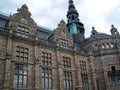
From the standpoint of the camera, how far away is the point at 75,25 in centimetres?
4678

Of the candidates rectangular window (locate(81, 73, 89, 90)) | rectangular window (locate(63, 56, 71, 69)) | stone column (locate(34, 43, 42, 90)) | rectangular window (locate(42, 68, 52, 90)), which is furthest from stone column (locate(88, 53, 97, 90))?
stone column (locate(34, 43, 42, 90))

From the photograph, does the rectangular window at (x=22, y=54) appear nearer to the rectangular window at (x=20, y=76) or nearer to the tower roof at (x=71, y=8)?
the rectangular window at (x=20, y=76)

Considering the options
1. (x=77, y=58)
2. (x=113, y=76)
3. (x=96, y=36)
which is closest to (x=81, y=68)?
(x=77, y=58)

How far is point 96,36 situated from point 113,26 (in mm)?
5912

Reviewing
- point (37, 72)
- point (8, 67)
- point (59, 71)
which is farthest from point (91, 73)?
point (8, 67)

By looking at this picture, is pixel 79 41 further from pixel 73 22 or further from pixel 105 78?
pixel 105 78

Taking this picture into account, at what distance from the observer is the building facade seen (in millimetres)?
25234

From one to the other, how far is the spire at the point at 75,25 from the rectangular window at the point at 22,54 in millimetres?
20120

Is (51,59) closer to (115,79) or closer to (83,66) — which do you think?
(83,66)

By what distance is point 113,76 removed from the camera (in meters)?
35.0

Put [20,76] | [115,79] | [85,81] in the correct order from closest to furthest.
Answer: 1. [20,76]
2. [85,81]
3. [115,79]

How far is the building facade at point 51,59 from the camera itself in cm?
2523

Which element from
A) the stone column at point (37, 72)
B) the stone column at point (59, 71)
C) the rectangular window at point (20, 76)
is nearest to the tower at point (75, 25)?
the stone column at point (59, 71)

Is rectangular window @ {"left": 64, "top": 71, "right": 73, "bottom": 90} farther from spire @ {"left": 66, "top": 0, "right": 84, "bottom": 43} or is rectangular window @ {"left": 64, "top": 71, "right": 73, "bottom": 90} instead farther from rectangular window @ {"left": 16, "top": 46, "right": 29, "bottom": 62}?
spire @ {"left": 66, "top": 0, "right": 84, "bottom": 43}
